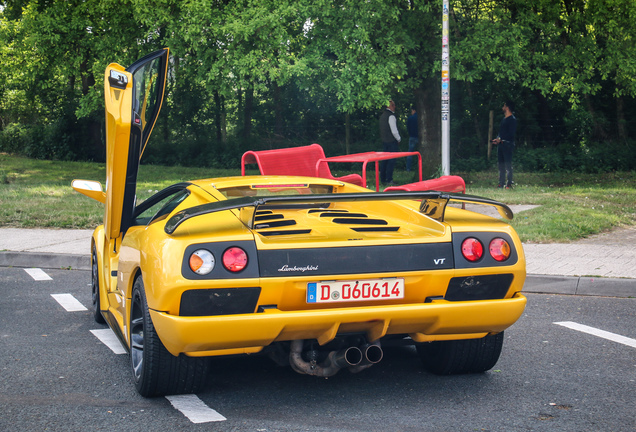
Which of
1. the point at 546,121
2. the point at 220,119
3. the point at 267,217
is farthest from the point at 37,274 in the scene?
the point at 220,119

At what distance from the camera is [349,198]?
3490mm

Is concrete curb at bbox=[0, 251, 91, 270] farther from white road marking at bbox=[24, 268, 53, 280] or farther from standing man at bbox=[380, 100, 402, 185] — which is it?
standing man at bbox=[380, 100, 402, 185]

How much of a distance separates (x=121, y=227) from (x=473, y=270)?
2409 millimetres

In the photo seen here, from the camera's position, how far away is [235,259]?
3.48m

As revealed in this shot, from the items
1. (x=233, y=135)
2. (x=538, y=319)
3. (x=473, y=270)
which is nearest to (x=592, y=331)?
(x=538, y=319)

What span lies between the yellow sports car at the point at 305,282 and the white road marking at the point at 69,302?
2231 mm

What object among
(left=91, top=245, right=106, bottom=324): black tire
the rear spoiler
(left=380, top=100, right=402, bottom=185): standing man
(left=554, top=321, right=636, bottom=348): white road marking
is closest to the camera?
the rear spoiler

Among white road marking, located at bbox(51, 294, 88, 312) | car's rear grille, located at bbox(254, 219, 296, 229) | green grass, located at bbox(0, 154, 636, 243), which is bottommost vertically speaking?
white road marking, located at bbox(51, 294, 88, 312)

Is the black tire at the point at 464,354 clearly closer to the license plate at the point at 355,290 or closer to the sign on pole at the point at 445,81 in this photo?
the license plate at the point at 355,290

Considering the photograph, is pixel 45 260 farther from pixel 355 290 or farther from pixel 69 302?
pixel 355 290

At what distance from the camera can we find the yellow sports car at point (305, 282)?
136 inches

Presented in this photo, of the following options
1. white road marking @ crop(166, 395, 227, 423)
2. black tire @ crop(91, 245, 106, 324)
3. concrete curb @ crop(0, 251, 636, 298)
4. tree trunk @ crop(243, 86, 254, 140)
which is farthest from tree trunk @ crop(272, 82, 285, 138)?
white road marking @ crop(166, 395, 227, 423)

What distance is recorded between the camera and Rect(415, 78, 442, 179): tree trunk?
1916 cm

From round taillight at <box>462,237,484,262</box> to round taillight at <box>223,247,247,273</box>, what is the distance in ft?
3.75
